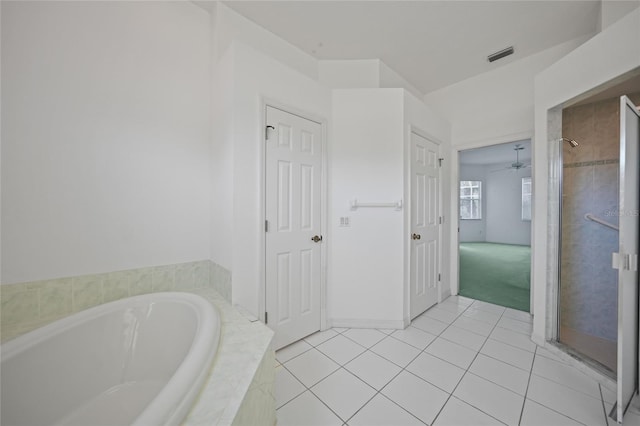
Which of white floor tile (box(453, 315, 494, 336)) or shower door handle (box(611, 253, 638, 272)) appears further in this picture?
white floor tile (box(453, 315, 494, 336))

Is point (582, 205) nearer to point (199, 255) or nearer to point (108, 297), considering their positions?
point (199, 255)

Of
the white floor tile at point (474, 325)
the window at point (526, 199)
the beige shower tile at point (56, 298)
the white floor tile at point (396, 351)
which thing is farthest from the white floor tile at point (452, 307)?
the window at point (526, 199)

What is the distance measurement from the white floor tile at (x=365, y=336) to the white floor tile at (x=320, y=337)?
0.12 metres

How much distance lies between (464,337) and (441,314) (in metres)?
0.49

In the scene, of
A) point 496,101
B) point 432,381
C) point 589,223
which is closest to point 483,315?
point 589,223

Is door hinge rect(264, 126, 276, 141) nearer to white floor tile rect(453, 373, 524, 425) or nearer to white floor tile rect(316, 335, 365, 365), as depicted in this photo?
white floor tile rect(316, 335, 365, 365)

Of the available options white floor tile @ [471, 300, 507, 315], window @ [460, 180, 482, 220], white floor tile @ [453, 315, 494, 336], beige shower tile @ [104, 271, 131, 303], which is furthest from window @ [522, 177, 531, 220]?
beige shower tile @ [104, 271, 131, 303]

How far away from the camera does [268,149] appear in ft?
6.30

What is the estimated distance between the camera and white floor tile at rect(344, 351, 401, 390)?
1629 millimetres

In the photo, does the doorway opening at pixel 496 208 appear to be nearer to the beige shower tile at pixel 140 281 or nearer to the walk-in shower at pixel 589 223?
the walk-in shower at pixel 589 223

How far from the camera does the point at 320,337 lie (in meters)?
2.18

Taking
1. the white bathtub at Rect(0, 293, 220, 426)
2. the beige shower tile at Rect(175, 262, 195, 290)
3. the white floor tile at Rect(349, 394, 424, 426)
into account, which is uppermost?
the beige shower tile at Rect(175, 262, 195, 290)

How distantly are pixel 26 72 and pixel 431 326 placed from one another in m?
3.66

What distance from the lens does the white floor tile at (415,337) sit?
6.84 ft
